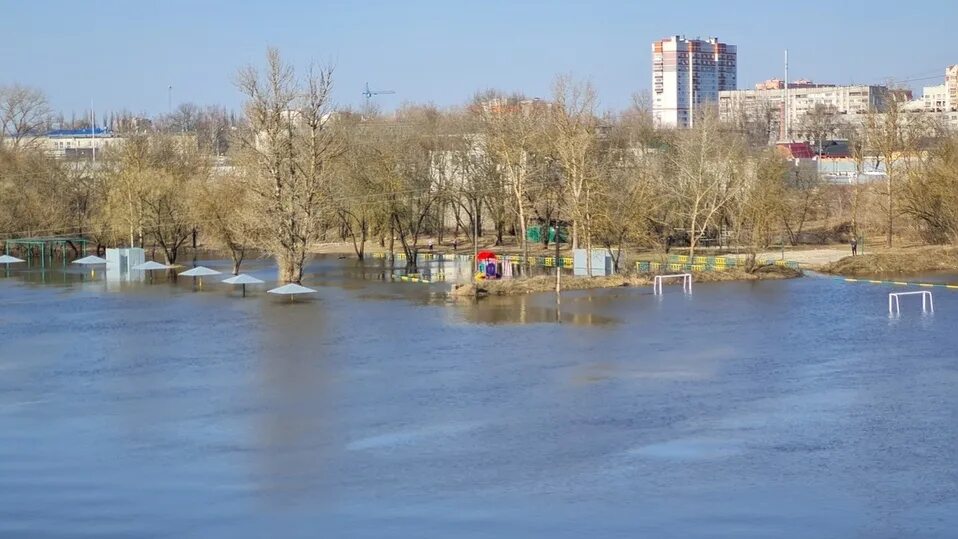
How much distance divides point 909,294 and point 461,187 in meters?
21.1

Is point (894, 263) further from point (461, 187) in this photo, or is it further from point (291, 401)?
point (291, 401)

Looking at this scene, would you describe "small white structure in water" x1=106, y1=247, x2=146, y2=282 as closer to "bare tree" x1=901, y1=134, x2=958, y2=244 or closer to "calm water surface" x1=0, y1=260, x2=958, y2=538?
"calm water surface" x1=0, y1=260, x2=958, y2=538

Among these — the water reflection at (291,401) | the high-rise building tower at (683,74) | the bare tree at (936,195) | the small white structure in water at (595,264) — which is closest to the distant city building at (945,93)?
the high-rise building tower at (683,74)

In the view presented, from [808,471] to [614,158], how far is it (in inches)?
1216

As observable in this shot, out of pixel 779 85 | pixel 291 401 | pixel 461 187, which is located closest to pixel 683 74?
pixel 779 85

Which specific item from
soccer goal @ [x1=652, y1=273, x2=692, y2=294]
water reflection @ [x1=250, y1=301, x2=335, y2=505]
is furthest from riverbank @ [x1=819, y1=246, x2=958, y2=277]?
water reflection @ [x1=250, y1=301, x2=335, y2=505]

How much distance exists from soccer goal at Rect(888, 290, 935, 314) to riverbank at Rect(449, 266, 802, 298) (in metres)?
5.94

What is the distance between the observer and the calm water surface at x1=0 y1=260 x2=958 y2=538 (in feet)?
37.5

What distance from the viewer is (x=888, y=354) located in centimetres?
1981

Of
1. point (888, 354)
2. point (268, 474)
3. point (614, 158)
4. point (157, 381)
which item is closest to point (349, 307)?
point (157, 381)

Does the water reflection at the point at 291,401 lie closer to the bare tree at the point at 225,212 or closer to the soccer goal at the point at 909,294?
the bare tree at the point at 225,212

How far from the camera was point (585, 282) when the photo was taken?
31141 mm

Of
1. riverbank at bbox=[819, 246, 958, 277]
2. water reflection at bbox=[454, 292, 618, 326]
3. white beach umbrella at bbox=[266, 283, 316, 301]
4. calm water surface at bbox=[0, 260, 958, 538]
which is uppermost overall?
riverbank at bbox=[819, 246, 958, 277]

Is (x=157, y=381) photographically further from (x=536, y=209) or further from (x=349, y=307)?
(x=536, y=209)
